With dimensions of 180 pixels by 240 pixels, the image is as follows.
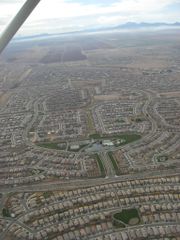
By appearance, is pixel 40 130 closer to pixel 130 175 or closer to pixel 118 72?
pixel 130 175

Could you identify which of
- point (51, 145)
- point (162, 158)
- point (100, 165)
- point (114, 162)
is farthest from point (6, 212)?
point (162, 158)

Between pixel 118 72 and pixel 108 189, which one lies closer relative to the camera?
pixel 108 189

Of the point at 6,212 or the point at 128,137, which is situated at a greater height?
the point at 6,212

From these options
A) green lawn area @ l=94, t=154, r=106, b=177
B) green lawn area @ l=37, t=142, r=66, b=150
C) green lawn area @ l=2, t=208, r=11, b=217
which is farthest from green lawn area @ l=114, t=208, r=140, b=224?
green lawn area @ l=37, t=142, r=66, b=150

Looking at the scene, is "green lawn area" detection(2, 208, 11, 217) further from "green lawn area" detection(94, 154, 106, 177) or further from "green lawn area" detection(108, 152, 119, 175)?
"green lawn area" detection(108, 152, 119, 175)

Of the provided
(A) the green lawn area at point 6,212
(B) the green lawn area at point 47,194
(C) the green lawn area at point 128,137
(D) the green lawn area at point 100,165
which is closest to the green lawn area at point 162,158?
(C) the green lawn area at point 128,137

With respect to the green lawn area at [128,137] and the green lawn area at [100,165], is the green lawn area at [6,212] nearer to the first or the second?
the green lawn area at [100,165]

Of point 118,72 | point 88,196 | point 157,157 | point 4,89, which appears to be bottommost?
point 118,72

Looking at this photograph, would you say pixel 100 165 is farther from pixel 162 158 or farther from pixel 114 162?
pixel 162 158

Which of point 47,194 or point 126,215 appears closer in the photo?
point 126,215

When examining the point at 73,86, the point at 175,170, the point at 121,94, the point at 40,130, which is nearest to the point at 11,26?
the point at 175,170
